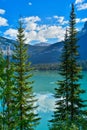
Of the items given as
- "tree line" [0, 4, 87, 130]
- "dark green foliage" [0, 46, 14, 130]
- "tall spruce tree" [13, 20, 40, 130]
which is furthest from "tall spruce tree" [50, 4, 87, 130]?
"dark green foliage" [0, 46, 14, 130]

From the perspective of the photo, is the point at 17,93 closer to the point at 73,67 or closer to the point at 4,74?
the point at 73,67

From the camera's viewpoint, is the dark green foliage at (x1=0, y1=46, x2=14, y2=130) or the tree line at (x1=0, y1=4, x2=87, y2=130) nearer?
the dark green foliage at (x1=0, y1=46, x2=14, y2=130)

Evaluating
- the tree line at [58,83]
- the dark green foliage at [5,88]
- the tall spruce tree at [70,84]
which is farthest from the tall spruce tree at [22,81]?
the dark green foliage at [5,88]

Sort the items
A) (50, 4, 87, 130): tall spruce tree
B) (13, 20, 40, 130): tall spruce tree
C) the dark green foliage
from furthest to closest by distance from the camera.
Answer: (50, 4, 87, 130): tall spruce tree, (13, 20, 40, 130): tall spruce tree, the dark green foliage

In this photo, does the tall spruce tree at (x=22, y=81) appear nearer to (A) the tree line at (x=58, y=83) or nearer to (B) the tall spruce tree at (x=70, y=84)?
(A) the tree line at (x=58, y=83)

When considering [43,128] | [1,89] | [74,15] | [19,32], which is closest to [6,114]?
[1,89]

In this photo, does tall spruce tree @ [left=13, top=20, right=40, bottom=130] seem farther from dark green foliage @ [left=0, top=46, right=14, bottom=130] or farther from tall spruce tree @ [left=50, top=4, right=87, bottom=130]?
dark green foliage @ [left=0, top=46, right=14, bottom=130]

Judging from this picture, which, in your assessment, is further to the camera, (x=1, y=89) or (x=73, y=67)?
(x=73, y=67)

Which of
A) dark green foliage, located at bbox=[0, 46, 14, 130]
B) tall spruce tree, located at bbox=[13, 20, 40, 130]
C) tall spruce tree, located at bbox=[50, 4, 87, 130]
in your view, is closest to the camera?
dark green foliage, located at bbox=[0, 46, 14, 130]

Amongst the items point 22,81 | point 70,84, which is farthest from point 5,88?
point 70,84

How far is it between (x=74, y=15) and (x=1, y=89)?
19.6 meters

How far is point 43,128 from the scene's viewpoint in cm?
5403

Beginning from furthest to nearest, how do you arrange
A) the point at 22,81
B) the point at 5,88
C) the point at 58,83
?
1. the point at 58,83
2. the point at 22,81
3. the point at 5,88

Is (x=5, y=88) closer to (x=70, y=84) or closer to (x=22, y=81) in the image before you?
(x=22, y=81)
